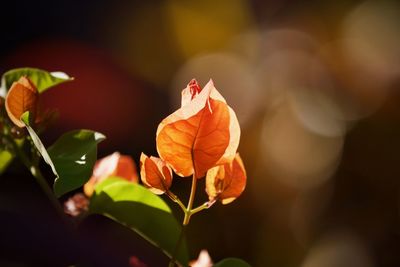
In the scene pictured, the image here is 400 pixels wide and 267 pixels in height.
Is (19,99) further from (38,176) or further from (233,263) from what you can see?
(233,263)

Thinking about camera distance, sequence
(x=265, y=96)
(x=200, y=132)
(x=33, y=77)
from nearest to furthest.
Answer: (x=200, y=132), (x=33, y=77), (x=265, y=96)

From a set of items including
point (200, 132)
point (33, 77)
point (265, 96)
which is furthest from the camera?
point (265, 96)

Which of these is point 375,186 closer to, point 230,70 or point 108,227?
point 230,70

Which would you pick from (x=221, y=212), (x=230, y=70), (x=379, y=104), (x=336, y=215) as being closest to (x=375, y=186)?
(x=336, y=215)

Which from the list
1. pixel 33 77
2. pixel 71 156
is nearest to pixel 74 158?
pixel 71 156

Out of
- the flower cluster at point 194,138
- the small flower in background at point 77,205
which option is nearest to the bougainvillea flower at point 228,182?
the flower cluster at point 194,138
